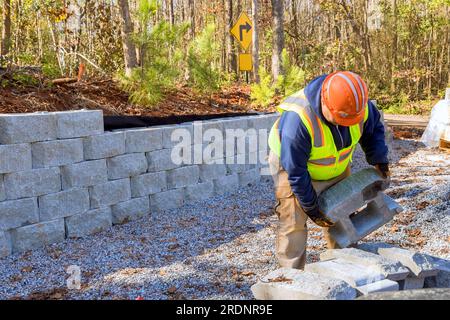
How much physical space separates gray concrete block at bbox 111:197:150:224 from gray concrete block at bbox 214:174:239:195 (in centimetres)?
128

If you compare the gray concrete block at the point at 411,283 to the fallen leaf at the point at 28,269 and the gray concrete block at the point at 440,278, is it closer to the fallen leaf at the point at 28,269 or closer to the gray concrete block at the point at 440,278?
the gray concrete block at the point at 440,278

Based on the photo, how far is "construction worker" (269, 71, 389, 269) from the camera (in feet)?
11.9

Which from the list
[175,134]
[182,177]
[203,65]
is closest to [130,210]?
[182,177]

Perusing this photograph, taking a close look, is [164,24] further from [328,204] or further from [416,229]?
[328,204]

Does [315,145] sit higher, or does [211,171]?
[315,145]

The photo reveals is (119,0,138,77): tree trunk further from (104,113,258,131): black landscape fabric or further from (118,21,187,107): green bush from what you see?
(104,113,258,131): black landscape fabric

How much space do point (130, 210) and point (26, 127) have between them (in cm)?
158

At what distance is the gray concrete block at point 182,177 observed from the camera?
6872 millimetres

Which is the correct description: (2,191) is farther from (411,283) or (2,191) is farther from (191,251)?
(411,283)

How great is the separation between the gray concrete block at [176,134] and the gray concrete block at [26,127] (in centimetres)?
154

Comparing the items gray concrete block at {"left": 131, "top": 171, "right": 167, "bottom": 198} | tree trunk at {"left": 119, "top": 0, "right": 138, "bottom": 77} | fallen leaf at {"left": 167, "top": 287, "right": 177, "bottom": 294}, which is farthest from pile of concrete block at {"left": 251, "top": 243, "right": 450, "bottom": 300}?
tree trunk at {"left": 119, "top": 0, "right": 138, "bottom": 77}

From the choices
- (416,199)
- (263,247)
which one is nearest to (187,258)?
(263,247)

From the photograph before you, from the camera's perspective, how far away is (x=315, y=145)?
376 centimetres

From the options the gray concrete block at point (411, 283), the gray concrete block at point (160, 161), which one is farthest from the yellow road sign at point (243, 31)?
the gray concrete block at point (411, 283)
